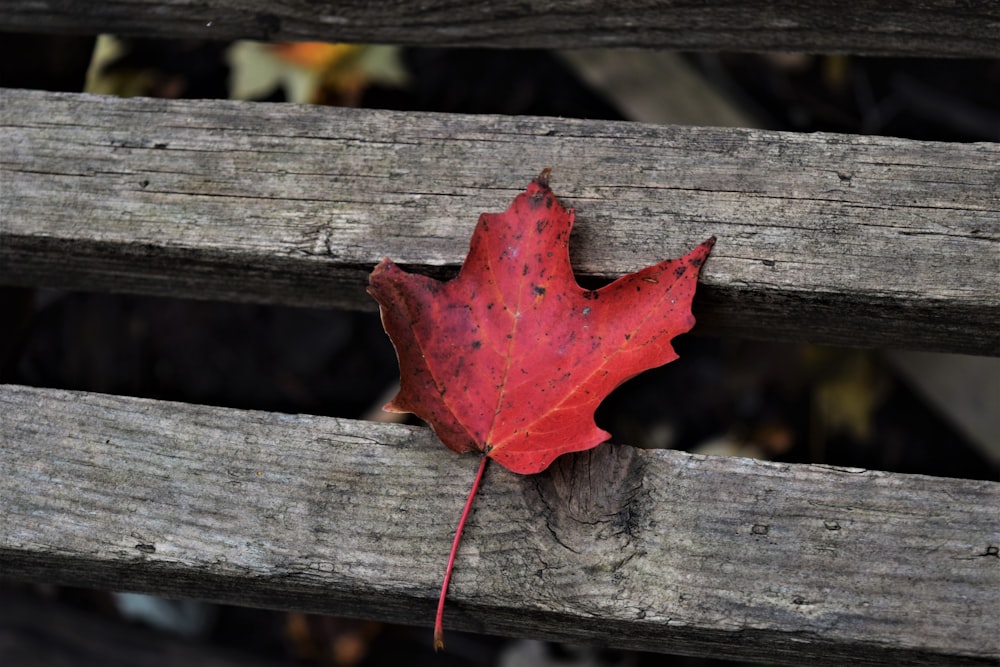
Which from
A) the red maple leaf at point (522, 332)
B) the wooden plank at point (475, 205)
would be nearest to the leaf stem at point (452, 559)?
the red maple leaf at point (522, 332)

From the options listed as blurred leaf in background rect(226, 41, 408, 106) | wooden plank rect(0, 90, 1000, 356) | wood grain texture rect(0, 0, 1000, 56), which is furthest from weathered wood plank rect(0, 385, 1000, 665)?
blurred leaf in background rect(226, 41, 408, 106)

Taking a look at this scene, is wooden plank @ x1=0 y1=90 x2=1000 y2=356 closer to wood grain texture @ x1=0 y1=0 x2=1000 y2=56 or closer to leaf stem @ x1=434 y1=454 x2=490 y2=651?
wood grain texture @ x1=0 y1=0 x2=1000 y2=56

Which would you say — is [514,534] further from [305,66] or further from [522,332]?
[305,66]

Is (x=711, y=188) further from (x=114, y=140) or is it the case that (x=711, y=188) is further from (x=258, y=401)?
(x=258, y=401)

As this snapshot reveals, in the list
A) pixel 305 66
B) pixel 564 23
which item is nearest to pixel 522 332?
pixel 564 23

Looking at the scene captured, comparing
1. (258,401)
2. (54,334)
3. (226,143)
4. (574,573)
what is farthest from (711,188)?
(54,334)
